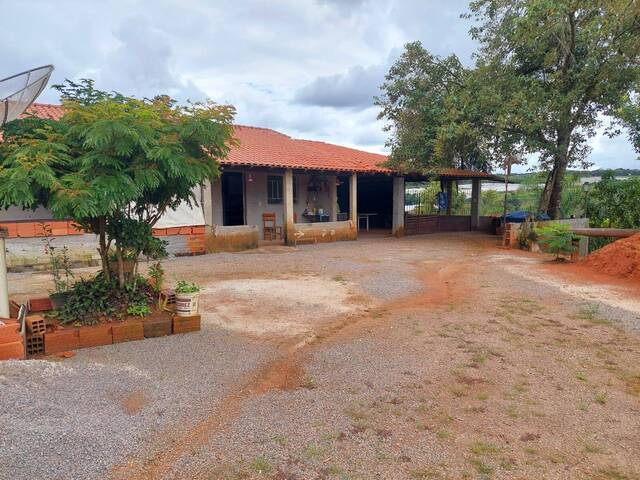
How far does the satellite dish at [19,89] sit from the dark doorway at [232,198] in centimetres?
995

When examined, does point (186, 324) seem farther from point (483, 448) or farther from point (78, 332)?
point (483, 448)

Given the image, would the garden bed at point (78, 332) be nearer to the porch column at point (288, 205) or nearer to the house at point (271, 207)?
the house at point (271, 207)

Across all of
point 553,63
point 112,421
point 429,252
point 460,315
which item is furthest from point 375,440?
point 553,63

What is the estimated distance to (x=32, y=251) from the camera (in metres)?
9.24

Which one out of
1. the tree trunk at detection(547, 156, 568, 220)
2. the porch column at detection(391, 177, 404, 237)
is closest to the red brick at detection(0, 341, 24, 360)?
the porch column at detection(391, 177, 404, 237)

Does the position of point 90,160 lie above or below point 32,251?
above

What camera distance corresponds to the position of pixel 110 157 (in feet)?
13.8

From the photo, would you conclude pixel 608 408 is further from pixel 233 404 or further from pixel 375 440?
pixel 233 404

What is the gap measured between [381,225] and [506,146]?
27.6ft

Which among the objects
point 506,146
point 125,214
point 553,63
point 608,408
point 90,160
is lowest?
point 608,408

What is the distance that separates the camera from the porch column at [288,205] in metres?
13.4

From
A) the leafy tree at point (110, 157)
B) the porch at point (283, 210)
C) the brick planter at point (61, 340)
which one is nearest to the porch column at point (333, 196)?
the porch at point (283, 210)

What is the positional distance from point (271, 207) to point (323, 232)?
2.09 meters

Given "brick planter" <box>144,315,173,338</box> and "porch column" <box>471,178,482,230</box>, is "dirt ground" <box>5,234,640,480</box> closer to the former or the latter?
"brick planter" <box>144,315,173,338</box>
